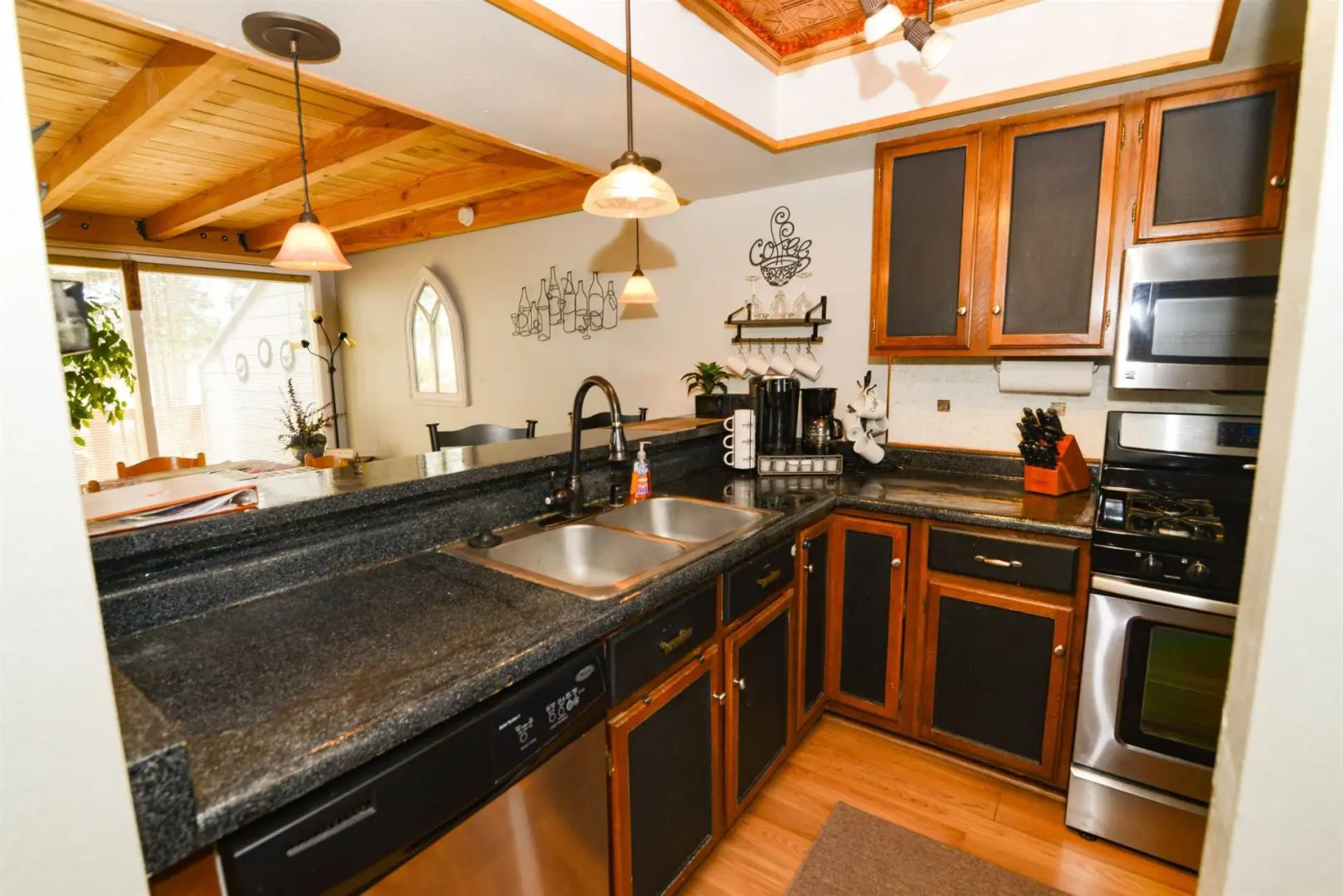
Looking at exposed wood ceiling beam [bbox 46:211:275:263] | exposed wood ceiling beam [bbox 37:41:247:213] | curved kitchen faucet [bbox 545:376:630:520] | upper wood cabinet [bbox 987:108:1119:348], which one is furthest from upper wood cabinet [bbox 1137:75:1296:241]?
exposed wood ceiling beam [bbox 46:211:275:263]

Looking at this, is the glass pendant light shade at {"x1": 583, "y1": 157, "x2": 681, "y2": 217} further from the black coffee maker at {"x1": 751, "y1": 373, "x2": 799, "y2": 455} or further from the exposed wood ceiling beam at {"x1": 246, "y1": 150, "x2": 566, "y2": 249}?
the exposed wood ceiling beam at {"x1": 246, "y1": 150, "x2": 566, "y2": 249}

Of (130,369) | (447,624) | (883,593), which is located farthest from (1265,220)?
(130,369)

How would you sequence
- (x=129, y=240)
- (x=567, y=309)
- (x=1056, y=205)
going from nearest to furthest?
(x=1056, y=205)
(x=567, y=309)
(x=129, y=240)

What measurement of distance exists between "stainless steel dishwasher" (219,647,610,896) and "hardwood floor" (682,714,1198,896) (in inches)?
27.5

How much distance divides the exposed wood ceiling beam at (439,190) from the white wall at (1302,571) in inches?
126

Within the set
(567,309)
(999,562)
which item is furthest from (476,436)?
(999,562)

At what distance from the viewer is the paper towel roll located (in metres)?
2.27

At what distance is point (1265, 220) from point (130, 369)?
21.7 feet

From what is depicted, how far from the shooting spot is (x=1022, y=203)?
214 cm

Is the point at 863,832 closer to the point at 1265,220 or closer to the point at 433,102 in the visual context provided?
the point at 1265,220

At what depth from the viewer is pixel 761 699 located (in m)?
1.87

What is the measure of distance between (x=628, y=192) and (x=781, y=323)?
1.60m

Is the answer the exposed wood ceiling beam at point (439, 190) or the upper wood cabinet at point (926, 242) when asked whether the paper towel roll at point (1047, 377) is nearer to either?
the upper wood cabinet at point (926, 242)

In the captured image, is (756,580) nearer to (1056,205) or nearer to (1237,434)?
(1237,434)
